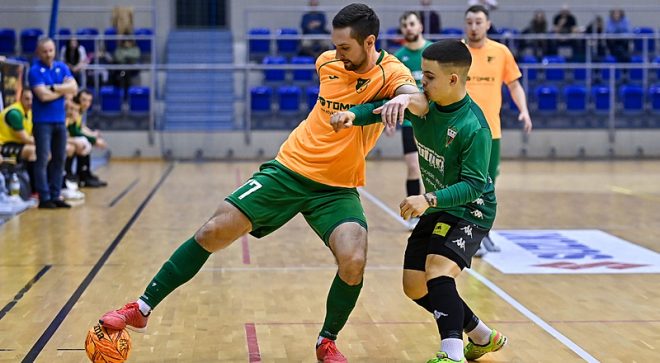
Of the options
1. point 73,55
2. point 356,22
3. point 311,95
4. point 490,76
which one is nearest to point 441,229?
point 356,22

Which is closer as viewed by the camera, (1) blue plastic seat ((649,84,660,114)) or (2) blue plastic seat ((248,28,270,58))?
(1) blue plastic seat ((649,84,660,114))

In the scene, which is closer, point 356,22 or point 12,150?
point 356,22

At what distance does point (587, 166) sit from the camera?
1883 centimetres

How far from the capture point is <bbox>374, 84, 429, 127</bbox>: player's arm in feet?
14.5

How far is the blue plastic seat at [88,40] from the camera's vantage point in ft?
71.0

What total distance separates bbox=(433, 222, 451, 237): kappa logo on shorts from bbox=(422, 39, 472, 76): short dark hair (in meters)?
0.73

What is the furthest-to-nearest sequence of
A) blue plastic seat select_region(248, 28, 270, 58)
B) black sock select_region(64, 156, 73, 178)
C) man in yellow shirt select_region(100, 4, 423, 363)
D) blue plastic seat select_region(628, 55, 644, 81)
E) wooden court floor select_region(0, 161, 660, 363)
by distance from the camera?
blue plastic seat select_region(248, 28, 270, 58) → blue plastic seat select_region(628, 55, 644, 81) → black sock select_region(64, 156, 73, 178) → wooden court floor select_region(0, 161, 660, 363) → man in yellow shirt select_region(100, 4, 423, 363)

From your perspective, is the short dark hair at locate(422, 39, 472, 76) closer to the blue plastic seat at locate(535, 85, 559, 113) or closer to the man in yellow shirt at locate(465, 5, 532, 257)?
the man in yellow shirt at locate(465, 5, 532, 257)

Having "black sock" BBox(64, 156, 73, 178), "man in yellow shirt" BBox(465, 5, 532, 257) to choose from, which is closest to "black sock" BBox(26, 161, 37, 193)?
"black sock" BBox(64, 156, 73, 178)

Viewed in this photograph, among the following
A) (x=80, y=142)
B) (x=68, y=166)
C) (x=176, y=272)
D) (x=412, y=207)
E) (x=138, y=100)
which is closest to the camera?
(x=412, y=207)

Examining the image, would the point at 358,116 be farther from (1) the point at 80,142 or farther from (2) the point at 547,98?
(2) the point at 547,98

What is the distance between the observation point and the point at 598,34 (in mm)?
22016

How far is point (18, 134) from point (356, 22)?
8.07 metres

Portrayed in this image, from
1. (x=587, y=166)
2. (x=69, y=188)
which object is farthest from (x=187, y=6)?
(x=69, y=188)
